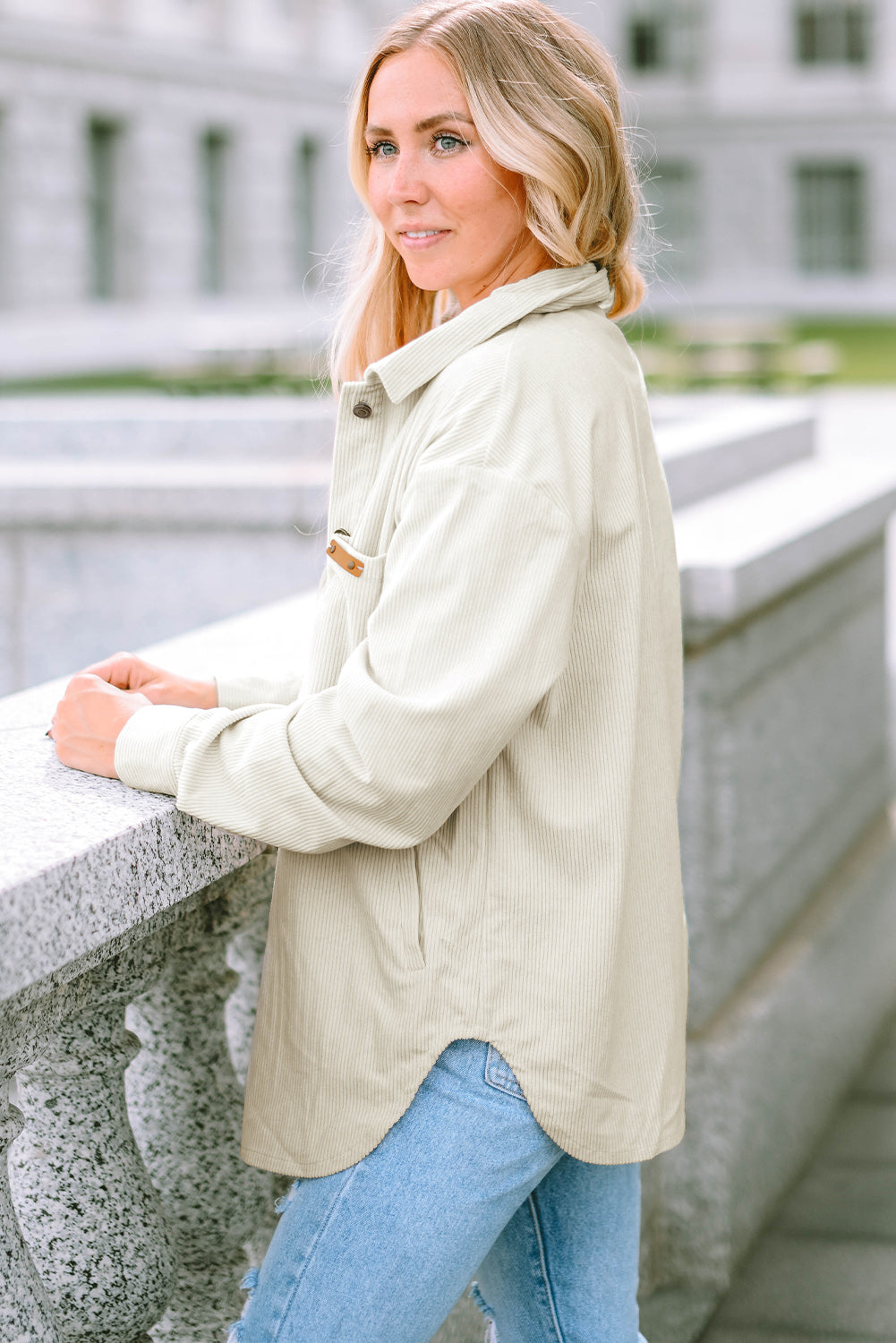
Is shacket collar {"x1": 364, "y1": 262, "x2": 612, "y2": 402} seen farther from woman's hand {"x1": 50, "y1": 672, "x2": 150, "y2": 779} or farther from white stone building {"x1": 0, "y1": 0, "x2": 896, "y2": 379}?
white stone building {"x1": 0, "y1": 0, "x2": 896, "y2": 379}

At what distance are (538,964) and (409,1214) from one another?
271mm

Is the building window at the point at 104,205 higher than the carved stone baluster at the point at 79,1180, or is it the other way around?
the building window at the point at 104,205

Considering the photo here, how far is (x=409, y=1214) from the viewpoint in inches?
64.8

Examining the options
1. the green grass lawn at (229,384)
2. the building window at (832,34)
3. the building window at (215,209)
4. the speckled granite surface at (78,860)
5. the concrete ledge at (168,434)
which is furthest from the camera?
the building window at (832,34)

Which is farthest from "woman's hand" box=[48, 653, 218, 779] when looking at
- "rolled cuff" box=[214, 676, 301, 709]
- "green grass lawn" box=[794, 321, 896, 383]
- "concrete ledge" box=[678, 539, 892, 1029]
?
"green grass lawn" box=[794, 321, 896, 383]

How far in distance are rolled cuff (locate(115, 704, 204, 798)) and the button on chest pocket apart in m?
0.18

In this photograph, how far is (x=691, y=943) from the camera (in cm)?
326

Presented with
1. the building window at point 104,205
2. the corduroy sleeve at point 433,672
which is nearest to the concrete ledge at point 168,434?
the corduroy sleeve at point 433,672

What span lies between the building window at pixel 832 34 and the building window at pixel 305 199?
15.5 m

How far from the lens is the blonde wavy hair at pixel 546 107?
1657 millimetres

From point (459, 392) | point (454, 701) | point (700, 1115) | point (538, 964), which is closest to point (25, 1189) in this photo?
point (538, 964)

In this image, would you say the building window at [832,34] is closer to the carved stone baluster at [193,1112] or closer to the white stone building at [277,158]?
the white stone building at [277,158]

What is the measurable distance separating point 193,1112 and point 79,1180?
259 millimetres

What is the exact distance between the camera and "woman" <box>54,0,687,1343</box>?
1543 mm
